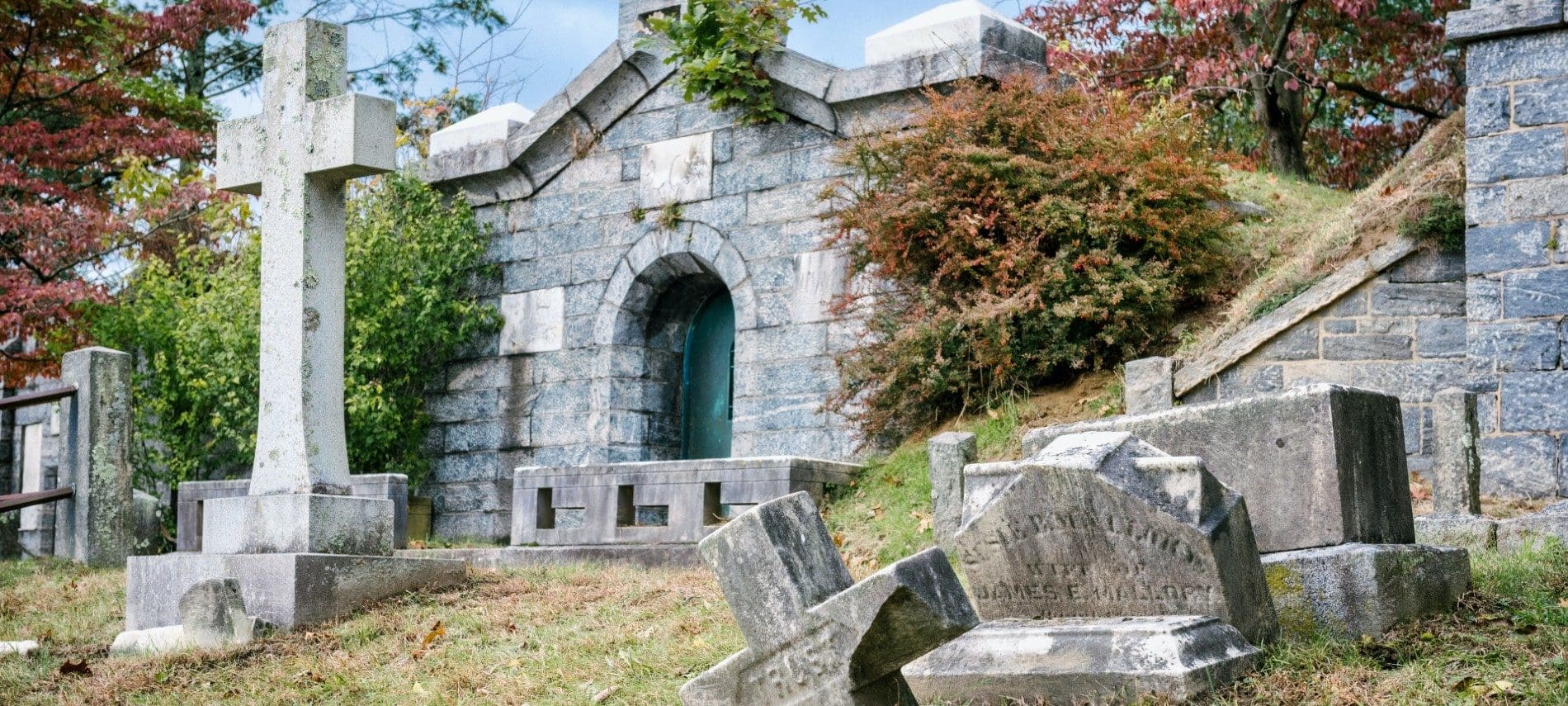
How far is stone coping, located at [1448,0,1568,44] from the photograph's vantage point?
857 centimetres

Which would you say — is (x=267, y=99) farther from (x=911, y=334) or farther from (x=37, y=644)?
(x=911, y=334)

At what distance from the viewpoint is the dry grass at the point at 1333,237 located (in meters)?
9.34

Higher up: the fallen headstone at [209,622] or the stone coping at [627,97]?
the stone coping at [627,97]

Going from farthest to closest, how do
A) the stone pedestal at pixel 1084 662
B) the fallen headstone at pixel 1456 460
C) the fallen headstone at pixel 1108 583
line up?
the fallen headstone at pixel 1456 460 < the fallen headstone at pixel 1108 583 < the stone pedestal at pixel 1084 662

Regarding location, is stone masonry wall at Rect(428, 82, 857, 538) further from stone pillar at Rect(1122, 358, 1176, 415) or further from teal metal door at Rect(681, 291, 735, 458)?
stone pillar at Rect(1122, 358, 1176, 415)

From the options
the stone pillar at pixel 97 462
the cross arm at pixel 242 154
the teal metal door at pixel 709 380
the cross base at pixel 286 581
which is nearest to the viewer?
the cross base at pixel 286 581

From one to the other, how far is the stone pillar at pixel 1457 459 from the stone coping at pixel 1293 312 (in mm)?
1915

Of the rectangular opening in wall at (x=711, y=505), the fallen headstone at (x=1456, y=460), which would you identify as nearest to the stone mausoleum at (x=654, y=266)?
the rectangular opening in wall at (x=711, y=505)

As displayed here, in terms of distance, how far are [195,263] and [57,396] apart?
4373mm

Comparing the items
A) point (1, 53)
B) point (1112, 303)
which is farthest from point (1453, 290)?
point (1, 53)

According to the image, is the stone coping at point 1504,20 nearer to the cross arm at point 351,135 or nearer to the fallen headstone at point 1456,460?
the fallen headstone at point 1456,460

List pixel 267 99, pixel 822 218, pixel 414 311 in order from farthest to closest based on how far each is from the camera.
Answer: pixel 414 311 → pixel 822 218 → pixel 267 99

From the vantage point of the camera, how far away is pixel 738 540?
14.6 ft

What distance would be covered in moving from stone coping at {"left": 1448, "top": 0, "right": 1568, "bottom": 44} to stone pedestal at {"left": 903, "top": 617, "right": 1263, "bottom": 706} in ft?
18.6
